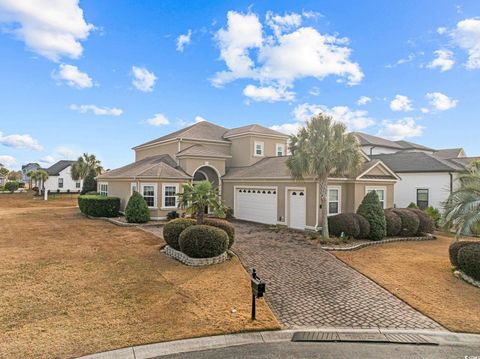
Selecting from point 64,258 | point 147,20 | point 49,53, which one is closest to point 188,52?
point 147,20

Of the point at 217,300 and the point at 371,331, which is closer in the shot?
Result: the point at 371,331

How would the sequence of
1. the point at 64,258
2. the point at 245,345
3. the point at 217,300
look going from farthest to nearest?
the point at 64,258, the point at 217,300, the point at 245,345

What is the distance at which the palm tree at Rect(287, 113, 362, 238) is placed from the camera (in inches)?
595

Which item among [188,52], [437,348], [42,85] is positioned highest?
[188,52]

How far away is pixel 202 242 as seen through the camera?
1073 centimetres

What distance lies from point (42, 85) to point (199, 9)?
10233 millimetres

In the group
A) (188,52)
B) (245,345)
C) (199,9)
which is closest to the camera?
(245,345)

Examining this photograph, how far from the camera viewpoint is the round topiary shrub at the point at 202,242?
10.8m

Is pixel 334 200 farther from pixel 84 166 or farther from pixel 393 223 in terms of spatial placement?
pixel 84 166

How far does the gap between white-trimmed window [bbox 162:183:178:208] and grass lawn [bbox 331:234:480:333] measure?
12.1 metres

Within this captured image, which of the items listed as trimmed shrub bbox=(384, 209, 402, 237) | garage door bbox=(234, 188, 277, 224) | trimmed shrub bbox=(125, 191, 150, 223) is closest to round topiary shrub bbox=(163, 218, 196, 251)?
trimmed shrub bbox=(125, 191, 150, 223)

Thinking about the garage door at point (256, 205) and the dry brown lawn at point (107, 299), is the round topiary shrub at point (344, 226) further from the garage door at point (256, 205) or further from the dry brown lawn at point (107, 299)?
the dry brown lawn at point (107, 299)

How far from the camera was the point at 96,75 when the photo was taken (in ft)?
61.4

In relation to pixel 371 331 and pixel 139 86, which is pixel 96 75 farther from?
pixel 371 331
